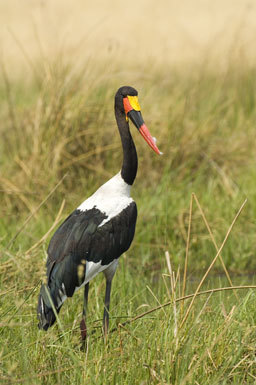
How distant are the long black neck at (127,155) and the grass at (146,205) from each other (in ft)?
0.99

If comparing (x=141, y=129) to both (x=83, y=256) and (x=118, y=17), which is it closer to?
(x=83, y=256)

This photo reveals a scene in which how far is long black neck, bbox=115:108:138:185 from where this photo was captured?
13.1 ft

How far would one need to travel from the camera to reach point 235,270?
5.23 metres

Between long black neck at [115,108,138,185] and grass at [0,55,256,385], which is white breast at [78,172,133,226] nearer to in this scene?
long black neck at [115,108,138,185]

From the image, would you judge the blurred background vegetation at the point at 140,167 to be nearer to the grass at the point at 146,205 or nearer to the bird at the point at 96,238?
the grass at the point at 146,205

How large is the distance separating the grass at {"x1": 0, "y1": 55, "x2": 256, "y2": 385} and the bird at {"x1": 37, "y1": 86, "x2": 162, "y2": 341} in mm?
157

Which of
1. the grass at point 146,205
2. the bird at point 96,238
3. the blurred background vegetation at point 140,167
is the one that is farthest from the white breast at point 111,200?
the blurred background vegetation at point 140,167

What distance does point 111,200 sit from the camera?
3936 mm

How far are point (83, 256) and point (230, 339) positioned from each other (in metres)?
0.88

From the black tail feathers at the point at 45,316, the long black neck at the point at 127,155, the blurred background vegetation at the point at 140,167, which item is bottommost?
the blurred background vegetation at the point at 140,167

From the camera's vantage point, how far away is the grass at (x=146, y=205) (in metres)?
3.22

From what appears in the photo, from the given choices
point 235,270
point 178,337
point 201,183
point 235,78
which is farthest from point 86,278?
point 235,78

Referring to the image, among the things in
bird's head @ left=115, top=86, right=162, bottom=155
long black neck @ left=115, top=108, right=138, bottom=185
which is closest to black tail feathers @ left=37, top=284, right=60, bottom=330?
long black neck @ left=115, top=108, right=138, bottom=185

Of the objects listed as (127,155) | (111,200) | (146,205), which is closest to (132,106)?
(127,155)
